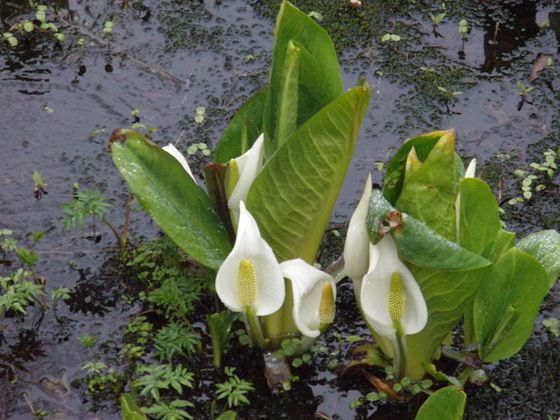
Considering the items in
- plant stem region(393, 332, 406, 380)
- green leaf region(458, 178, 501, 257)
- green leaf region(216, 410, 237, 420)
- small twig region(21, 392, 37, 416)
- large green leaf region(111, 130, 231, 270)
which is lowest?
small twig region(21, 392, 37, 416)

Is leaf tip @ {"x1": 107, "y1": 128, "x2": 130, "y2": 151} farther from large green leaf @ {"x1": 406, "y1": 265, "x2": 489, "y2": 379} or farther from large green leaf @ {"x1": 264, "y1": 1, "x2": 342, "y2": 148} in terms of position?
large green leaf @ {"x1": 406, "y1": 265, "x2": 489, "y2": 379}

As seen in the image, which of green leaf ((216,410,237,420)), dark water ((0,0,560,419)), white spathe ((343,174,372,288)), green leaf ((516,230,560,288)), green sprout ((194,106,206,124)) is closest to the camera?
white spathe ((343,174,372,288))

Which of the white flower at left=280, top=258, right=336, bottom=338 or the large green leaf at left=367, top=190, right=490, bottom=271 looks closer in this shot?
the large green leaf at left=367, top=190, right=490, bottom=271

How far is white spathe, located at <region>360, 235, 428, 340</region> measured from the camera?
80.2 inches

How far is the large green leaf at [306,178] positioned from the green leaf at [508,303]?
0.42 metres

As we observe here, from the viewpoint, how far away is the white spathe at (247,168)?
7.30 feet

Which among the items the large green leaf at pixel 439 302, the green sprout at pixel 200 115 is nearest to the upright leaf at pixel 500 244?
the large green leaf at pixel 439 302

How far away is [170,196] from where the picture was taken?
7.52 feet

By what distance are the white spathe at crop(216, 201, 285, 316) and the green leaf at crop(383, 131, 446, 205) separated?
31cm

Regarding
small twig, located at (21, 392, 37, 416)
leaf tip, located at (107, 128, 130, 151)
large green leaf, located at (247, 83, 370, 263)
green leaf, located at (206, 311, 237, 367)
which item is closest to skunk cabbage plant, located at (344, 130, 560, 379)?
large green leaf, located at (247, 83, 370, 263)

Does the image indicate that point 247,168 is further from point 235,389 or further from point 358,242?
point 235,389

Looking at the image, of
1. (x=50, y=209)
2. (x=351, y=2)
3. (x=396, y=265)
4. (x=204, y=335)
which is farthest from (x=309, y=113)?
(x=351, y=2)

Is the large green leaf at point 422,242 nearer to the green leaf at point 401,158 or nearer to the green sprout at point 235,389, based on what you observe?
the green leaf at point 401,158

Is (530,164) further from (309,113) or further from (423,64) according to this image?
(309,113)
